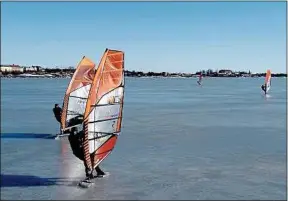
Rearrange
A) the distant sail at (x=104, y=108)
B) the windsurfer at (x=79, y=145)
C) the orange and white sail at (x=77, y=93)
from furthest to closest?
the orange and white sail at (x=77, y=93)
the distant sail at (x=104, y=108)
the windsurfer at (x=79, y=145)

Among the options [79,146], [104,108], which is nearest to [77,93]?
[104,108]

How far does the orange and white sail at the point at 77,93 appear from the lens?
43.9 feet

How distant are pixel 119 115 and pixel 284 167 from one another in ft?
11.2

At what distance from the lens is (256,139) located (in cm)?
1208

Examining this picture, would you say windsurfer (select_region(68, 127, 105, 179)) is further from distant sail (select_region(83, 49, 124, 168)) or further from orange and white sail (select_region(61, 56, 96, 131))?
orange and white sail (select_region(61, 56, 96, 131))

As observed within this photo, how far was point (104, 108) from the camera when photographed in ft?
27.3

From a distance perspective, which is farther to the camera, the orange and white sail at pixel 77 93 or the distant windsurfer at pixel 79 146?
the orange and white sail at pixel 77 93

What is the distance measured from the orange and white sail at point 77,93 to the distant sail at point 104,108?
4.50 m

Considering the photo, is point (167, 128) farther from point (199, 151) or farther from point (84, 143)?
point (84, 143)

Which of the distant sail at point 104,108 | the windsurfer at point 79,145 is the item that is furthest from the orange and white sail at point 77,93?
the windsurfer at point 79,145

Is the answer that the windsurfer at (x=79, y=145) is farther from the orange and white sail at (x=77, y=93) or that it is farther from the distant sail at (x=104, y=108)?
the orange and white sail at (x=77, y=93)

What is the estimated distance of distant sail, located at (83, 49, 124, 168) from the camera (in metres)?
7.84

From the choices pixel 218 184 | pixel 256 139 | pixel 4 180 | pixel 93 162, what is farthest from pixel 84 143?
pixel 256 139

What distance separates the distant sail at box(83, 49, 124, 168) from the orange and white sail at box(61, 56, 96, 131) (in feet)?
14.8
